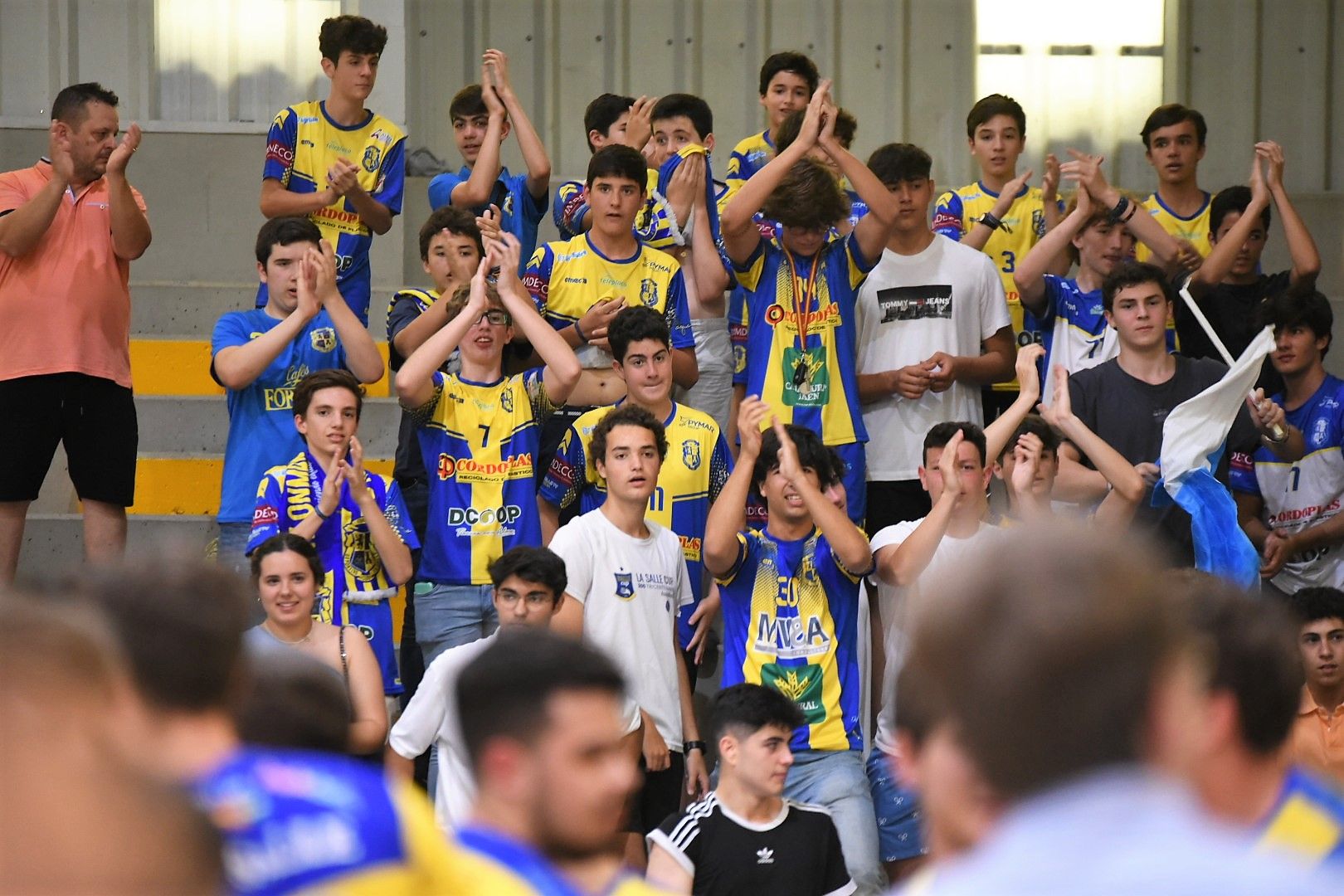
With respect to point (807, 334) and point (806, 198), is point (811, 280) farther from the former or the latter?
point (806, 198)

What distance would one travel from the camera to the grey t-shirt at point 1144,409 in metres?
5.95

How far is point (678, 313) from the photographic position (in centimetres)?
656

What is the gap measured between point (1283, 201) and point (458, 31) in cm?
584

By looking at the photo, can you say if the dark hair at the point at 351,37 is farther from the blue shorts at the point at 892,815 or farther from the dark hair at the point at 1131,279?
the blue shorts at the point at 892,815

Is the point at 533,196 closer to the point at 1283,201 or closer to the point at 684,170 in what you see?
the point at 684,170

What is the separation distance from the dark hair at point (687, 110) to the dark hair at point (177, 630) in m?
5.87

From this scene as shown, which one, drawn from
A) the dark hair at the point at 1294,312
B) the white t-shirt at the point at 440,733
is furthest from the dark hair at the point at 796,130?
the white t-shirt at the point at 440,733

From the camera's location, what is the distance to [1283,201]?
24.2ft

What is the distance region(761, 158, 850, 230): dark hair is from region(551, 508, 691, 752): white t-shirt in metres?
1.64

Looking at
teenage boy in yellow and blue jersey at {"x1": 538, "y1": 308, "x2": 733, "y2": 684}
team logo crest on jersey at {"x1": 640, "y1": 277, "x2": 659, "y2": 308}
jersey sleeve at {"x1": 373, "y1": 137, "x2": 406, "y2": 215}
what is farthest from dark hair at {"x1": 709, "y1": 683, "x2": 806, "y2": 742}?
jersey sleeve at {"x1": 373, "y1": 137, "x2": 406, "y2": 215}

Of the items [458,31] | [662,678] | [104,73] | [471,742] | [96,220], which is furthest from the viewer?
[458,31]

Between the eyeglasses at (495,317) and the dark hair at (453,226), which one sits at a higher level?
the dark hair at (453,226)

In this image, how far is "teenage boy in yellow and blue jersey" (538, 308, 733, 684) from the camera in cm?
596

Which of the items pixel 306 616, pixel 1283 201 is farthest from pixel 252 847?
pixel 1283 201
